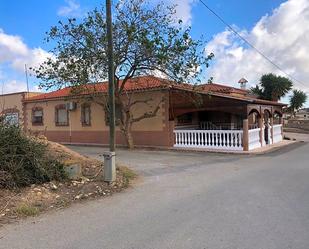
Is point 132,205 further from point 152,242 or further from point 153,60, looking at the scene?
point 153,60

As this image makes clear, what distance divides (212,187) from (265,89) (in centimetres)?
3675

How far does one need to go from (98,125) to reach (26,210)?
56.7 feet

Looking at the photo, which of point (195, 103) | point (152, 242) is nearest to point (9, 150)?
point (152, 242)

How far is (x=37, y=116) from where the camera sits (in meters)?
28.2

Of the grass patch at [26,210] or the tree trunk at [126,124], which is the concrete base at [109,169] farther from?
the tree trunk at [126,124]

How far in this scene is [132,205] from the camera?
7.71 m

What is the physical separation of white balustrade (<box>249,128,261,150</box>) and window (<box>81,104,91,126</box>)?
10261mm

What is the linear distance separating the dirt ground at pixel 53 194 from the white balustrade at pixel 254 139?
10.6 meters

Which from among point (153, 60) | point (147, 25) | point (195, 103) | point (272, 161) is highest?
point (147, 25)

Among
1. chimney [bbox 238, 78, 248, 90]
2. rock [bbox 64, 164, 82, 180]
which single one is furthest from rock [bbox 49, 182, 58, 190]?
chimney [bbox 238, 78, 248, 90]

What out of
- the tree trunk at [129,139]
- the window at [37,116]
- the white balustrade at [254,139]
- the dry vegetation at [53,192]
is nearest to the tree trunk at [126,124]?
the tree trunk at [129,139]

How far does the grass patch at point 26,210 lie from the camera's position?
698 cm

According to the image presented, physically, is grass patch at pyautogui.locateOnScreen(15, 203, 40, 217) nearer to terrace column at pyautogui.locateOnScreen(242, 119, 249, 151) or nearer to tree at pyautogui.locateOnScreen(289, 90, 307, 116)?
terrace column at pyautogui.locateOnScreen(242, 119, 249, 151)

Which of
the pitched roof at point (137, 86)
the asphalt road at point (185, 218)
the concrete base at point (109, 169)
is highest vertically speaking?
the pitched roof at point (137, 86)
